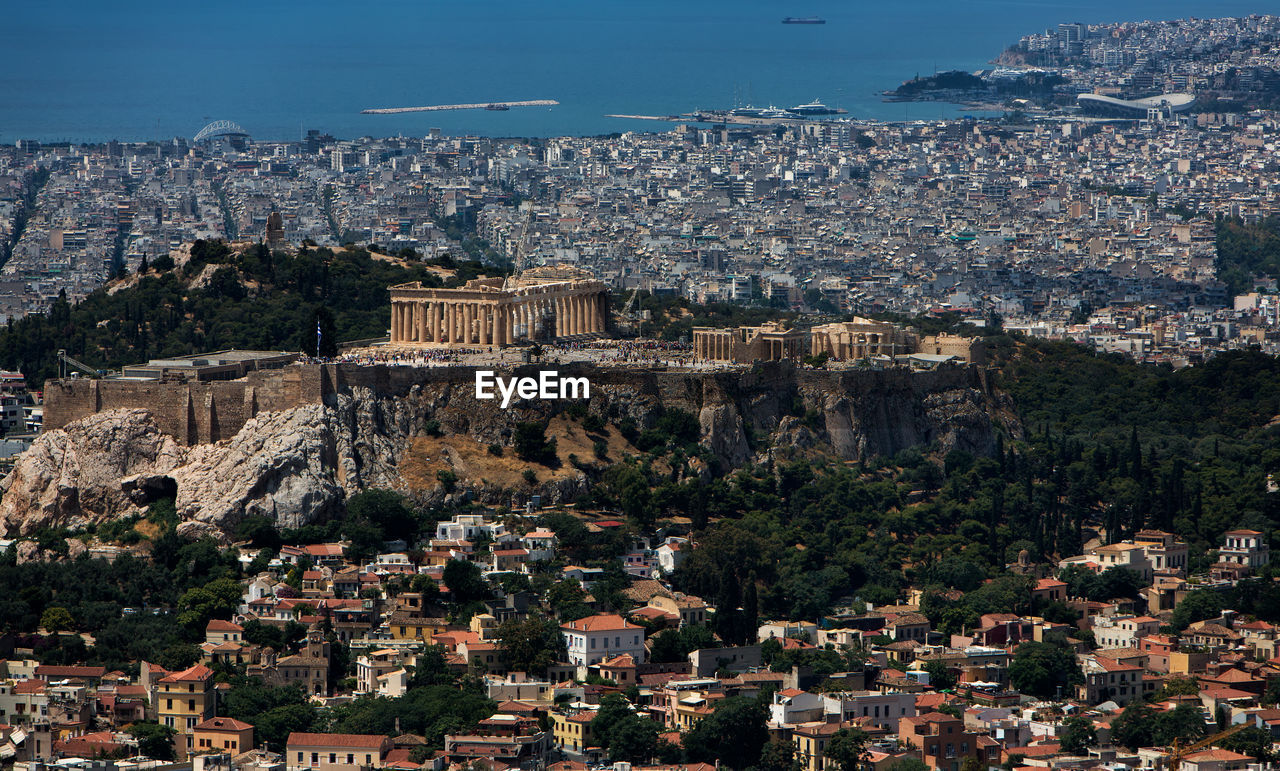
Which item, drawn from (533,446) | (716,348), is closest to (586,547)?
(533,446)

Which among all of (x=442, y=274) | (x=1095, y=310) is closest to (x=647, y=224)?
(x=1095, y=310)

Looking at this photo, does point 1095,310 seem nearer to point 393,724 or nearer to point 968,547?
point 968,547

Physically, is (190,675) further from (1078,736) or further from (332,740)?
(1078,736)

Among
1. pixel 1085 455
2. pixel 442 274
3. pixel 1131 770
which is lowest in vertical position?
pixel 1131 770

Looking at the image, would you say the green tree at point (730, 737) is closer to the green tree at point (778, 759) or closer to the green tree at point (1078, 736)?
the green tree at point (778, 759)

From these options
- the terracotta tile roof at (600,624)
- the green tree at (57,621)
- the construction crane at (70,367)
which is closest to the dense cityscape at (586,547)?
the green tree at (57,621)

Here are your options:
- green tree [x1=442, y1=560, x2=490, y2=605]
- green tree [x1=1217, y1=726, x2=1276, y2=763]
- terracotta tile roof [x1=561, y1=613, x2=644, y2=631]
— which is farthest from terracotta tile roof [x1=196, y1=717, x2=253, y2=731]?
green tree [x1=1217, y1=726, x2=1276, y2=763]
